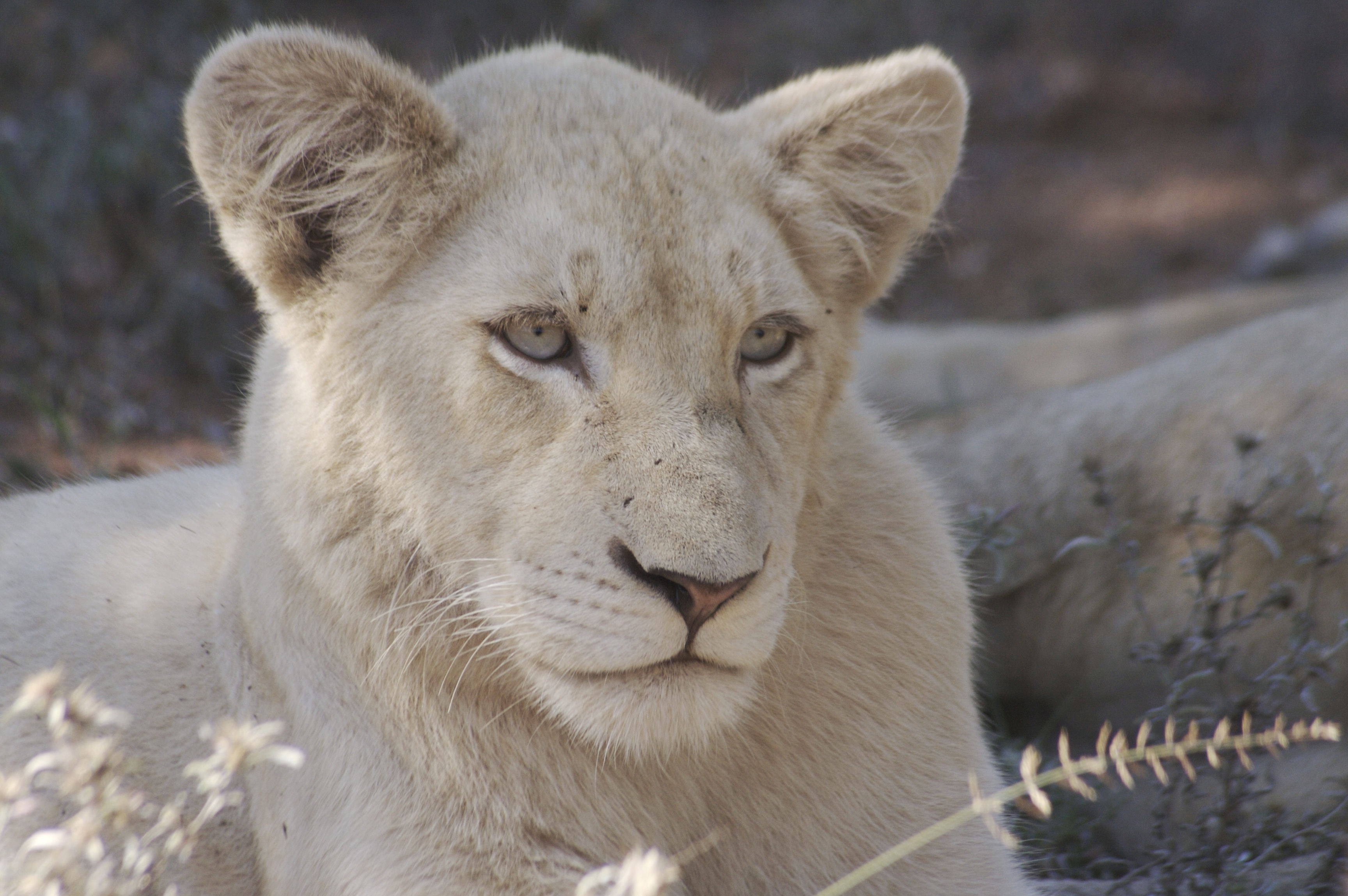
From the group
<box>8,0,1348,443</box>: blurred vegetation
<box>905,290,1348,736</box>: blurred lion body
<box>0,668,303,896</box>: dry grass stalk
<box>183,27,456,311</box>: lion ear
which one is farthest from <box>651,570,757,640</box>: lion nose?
<box>905,290,1348,736</box>: blurred lion body

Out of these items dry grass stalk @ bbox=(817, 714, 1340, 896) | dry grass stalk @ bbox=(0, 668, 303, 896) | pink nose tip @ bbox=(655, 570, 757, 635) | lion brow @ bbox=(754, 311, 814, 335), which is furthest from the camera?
lion brow @ bbox=(754, 311, 814, 335)

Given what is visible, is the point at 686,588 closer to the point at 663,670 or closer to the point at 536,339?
Answer: the point at 663,670

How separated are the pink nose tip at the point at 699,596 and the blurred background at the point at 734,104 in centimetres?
129

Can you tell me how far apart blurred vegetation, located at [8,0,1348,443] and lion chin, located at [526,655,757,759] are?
129 centimetres

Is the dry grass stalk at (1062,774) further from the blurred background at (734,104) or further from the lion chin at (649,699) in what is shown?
the blurred background at (734,104)

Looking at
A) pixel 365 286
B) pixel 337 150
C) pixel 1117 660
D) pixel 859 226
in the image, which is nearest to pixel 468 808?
pixel 365 286

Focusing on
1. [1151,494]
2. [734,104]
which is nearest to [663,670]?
[1151,494]

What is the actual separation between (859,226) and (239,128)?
118 centimetres

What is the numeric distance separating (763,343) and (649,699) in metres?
0.66

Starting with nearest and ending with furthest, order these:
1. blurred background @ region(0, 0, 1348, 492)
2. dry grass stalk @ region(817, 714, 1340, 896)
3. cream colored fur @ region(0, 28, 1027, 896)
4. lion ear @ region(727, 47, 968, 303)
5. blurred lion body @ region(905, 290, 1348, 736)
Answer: dry grass stalk @ region(817, 714, 1340, 896) → cream colored fur @ region(0, 28, 1027, 896) → lion ear @ region(727, 47, 968, 303) → blurred lion body @ region(905, 290, 1348, 736) → blurred background @ region(0, 0, 1348, 492)

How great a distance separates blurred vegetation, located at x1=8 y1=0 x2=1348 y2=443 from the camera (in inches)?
223

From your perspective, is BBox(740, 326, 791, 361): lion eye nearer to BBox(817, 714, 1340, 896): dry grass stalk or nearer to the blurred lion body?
BBox(817, 714, 1340, 896): dry grass stalk

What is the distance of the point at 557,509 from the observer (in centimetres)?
221

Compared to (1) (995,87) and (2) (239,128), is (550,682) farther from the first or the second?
(1) (995,87)
